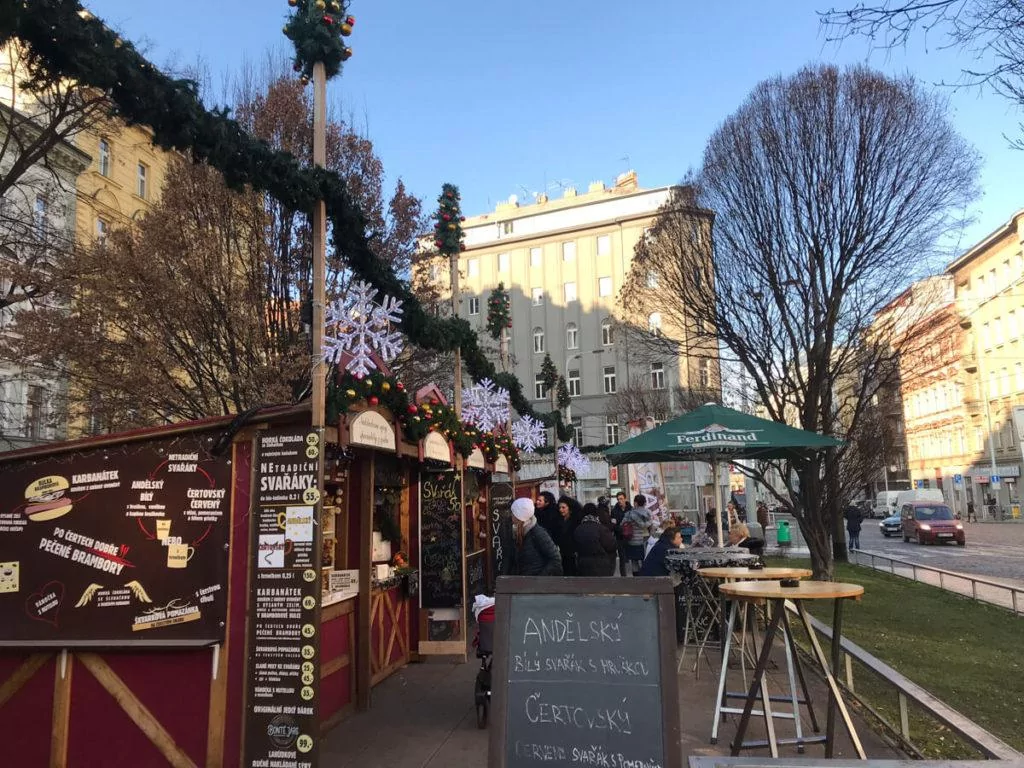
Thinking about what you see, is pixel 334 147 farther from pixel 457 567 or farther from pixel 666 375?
pixel 666 375

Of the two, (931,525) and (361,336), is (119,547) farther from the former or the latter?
(931,525)

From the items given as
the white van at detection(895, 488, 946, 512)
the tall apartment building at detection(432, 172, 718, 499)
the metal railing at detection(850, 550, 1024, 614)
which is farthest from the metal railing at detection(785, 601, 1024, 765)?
the tall apartment building at detection(432, 172, 718, 499)

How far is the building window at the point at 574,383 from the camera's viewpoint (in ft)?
161

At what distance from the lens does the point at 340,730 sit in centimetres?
577

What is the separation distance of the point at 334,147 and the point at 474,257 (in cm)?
4105

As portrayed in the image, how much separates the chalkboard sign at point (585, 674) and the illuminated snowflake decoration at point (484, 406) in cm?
702

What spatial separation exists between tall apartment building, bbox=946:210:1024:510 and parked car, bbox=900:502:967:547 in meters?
16.5

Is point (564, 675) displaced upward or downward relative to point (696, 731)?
upward

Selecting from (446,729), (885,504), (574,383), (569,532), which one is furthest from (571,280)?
(446,729)

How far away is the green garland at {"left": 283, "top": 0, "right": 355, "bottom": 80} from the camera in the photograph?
578 cm

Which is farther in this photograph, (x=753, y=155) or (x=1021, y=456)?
(x=1021, y=456)

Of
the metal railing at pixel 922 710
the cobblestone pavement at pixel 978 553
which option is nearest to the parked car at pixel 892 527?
A: the cobblestone pavement at pixel 978 553

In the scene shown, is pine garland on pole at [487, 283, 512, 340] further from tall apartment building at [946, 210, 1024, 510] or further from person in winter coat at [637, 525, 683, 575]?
tall apartment building at [946, 210, 1024, 510]

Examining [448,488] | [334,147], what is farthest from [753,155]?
[448,488]
